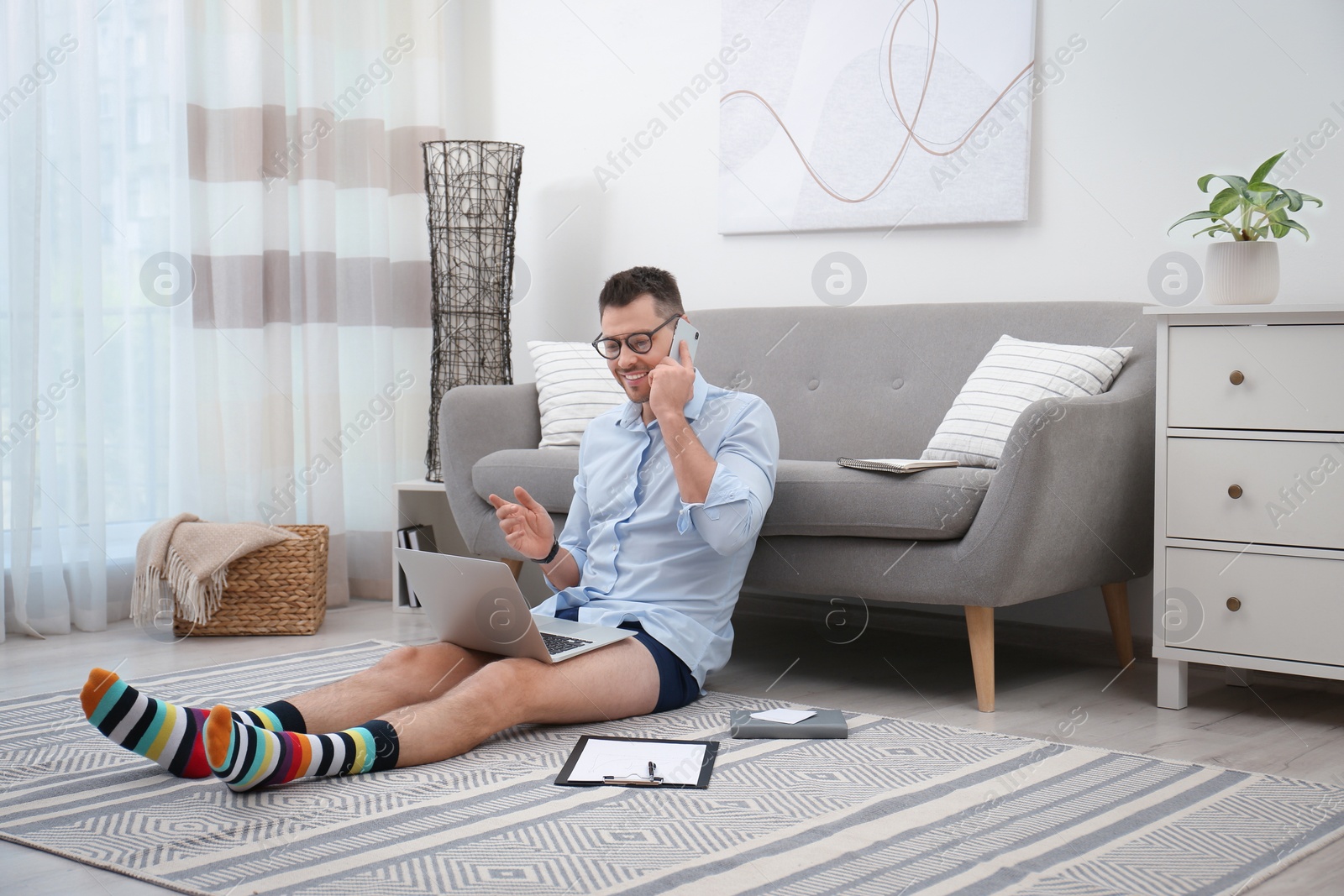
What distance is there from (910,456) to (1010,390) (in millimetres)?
384

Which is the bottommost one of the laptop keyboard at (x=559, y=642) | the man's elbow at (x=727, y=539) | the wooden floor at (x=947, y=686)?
the wooden floor at (x=947, y=686)

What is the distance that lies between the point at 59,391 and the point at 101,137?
71cm

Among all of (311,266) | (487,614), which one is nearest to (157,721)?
(487,614)

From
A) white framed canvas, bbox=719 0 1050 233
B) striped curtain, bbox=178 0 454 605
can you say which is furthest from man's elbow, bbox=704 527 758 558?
striped curtain, bbox=178 0 454 605

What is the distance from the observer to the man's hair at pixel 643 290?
2.19 m

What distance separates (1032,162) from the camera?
3.07 m

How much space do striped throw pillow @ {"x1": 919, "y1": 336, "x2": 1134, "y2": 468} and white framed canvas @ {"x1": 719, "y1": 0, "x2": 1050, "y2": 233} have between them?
58cm

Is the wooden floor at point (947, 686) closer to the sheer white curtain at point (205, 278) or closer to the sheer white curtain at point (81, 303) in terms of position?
the sheer white curtain at point (81, 303)

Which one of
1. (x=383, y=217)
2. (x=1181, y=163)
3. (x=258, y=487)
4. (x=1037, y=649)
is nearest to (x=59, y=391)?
(x=258, y=487)

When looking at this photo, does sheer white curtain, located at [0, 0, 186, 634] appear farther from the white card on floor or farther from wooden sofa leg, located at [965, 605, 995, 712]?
wooden sofa leg, located at [965, 605, 995, 712]

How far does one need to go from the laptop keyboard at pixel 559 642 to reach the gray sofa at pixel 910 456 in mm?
600

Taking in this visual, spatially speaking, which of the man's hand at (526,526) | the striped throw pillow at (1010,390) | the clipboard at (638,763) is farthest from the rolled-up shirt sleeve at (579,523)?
the striped throw pillow at (1010,390)

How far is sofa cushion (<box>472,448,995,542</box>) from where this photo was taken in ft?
7.64

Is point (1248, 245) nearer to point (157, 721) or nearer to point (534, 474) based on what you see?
point (534, 474)
